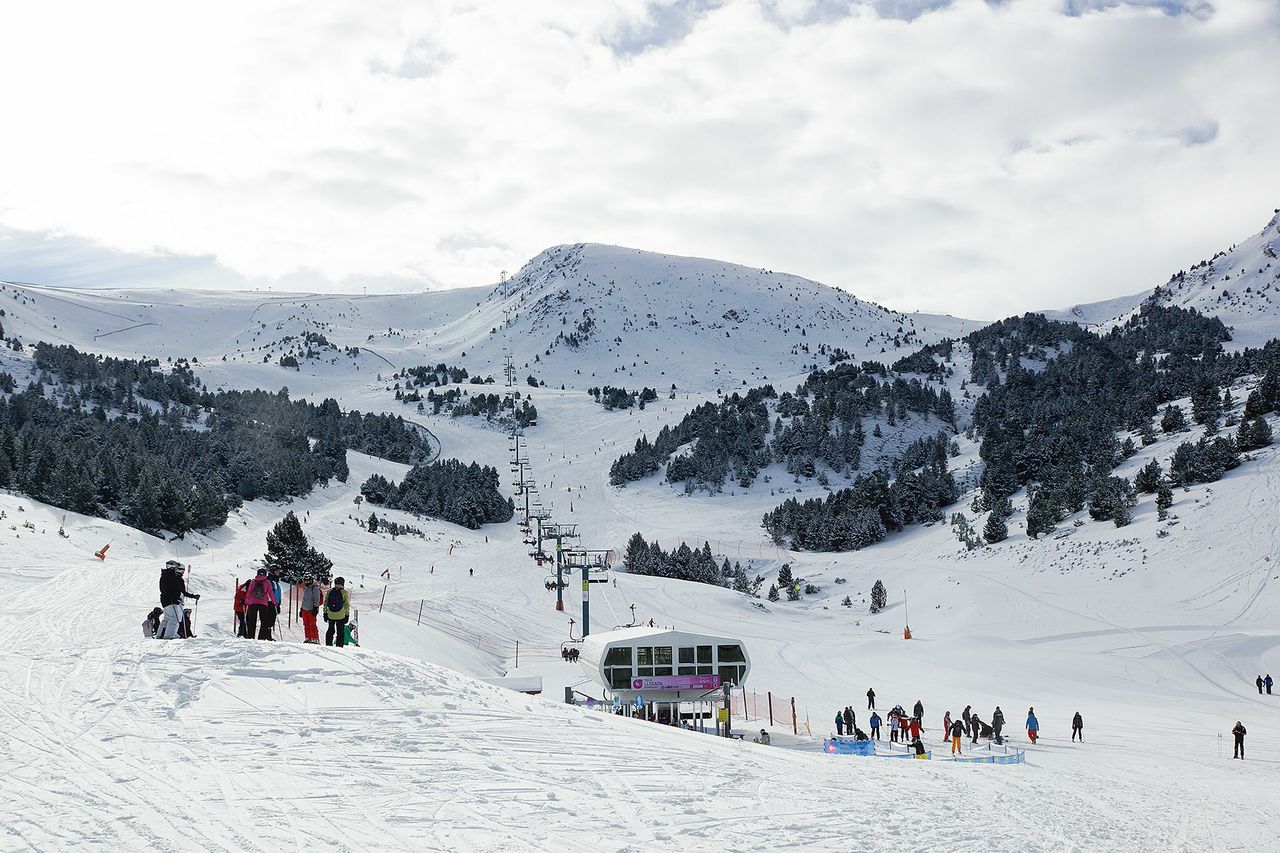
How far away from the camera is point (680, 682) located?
2659 cm

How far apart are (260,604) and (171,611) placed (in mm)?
1420

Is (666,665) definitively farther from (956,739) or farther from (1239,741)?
(1239,741)

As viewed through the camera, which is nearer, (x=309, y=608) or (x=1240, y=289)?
(x=309, y=608)

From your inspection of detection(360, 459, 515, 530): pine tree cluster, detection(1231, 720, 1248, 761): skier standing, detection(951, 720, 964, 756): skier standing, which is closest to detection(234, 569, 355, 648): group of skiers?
detection(951, 720, 964, 756): skier standing

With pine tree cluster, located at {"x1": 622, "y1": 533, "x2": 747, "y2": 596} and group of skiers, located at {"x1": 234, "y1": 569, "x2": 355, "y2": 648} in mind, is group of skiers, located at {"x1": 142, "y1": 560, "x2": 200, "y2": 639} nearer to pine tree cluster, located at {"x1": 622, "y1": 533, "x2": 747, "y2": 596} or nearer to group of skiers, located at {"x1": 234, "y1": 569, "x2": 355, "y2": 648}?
group of skiers, located at {"x1": 234, "y1": 569, "x2": 355, "y2": 648}

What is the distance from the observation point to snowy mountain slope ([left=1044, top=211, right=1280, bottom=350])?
125 metres

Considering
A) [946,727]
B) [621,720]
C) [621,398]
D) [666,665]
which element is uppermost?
[621,398]

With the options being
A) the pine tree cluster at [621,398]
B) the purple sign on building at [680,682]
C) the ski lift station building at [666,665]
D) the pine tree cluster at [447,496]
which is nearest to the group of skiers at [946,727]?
the ski lift station building at [666,665]

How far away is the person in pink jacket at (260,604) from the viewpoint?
16.1m

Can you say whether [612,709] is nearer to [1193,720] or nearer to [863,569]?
[1193,720]

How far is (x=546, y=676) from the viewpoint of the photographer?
33594 mm

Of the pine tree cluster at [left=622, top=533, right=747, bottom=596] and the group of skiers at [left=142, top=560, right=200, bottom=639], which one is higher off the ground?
the group of skiers at [left=142, top=560, right=200, bottom=639]

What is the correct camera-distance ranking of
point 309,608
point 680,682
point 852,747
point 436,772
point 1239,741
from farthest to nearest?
1. point 680,682
2. point 1239,741
3. point 852,747
4. point 309,608
5. point 436,772

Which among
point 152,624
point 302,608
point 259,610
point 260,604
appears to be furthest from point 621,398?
point 260,604
